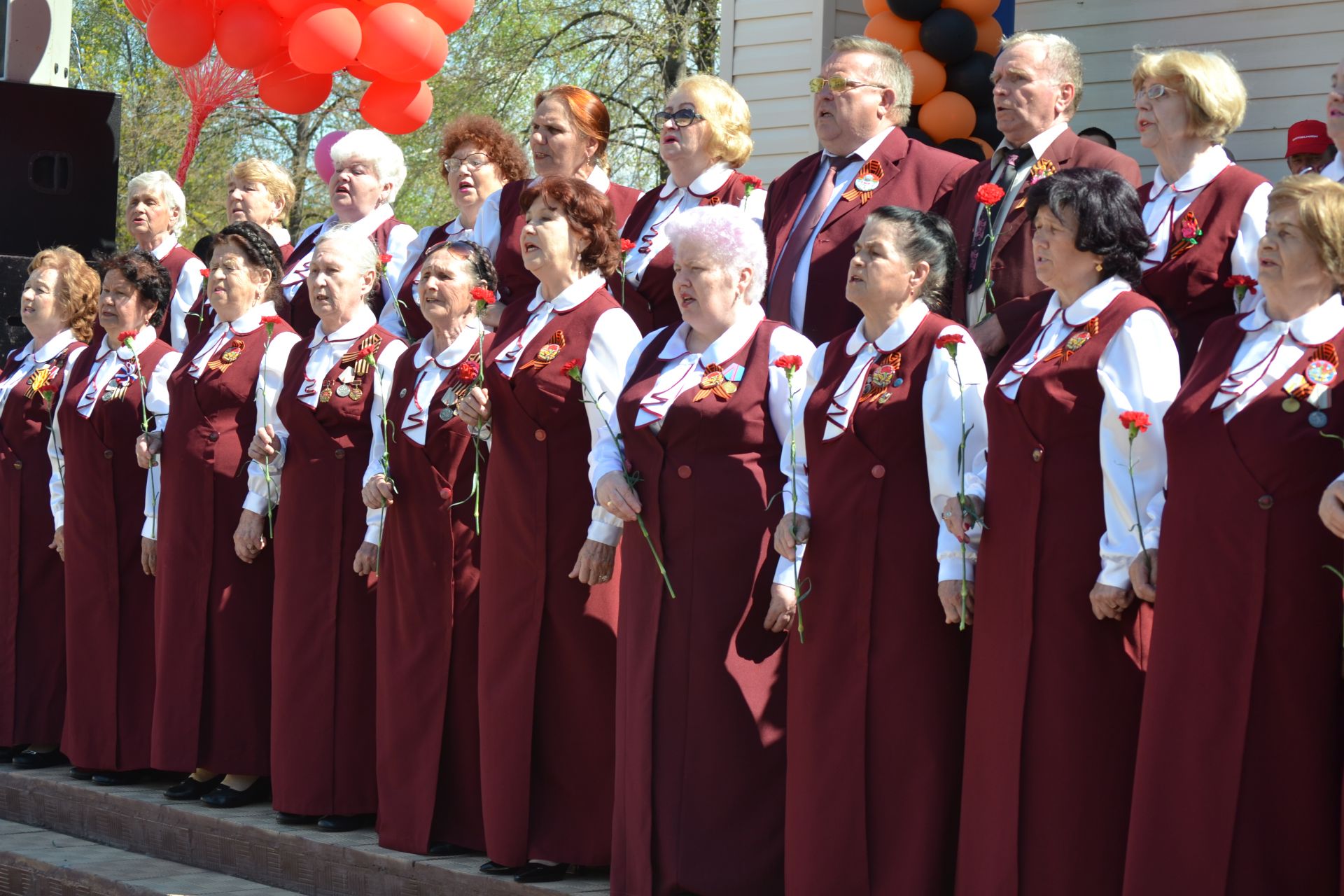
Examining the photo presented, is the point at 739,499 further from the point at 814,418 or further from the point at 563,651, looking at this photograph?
the point at 563,651

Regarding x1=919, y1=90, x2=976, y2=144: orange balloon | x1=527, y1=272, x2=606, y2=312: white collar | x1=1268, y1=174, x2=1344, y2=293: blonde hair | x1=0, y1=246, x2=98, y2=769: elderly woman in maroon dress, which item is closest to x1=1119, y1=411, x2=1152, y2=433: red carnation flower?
x1=1268, y1=174, x2=1344, y2=293: blonde hair

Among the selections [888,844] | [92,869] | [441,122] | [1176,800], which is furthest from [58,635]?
[441,122]

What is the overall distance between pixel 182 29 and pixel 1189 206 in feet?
17.7

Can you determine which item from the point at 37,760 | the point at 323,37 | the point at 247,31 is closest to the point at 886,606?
the point at 37,760

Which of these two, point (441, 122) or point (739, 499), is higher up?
point (441, 122)

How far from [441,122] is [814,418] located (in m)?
18.5

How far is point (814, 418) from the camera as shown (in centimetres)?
420

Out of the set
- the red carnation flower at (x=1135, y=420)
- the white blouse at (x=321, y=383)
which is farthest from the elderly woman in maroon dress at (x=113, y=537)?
the red carnation flower at (x=1135, y=420)

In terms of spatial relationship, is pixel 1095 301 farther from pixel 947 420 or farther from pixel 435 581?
pixel 435 581

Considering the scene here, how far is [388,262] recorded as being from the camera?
635 centimetres

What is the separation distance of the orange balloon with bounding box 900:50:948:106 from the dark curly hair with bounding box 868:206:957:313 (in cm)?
320

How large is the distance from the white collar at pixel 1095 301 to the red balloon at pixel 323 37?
5018mm

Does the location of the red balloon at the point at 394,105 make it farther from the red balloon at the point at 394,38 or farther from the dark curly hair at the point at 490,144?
the dark curly hair at the point at 490,144

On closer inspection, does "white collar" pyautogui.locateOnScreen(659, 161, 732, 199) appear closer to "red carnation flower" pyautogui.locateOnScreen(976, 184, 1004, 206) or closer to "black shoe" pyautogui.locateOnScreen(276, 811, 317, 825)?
"red carnation flower" pyautogui.locateOnScreen(976, 184, 1004, 206)
